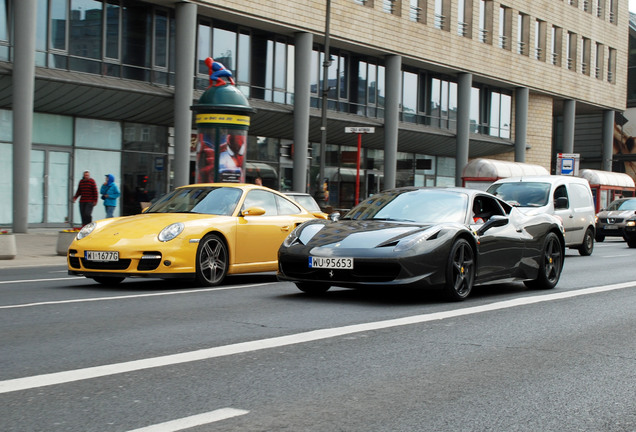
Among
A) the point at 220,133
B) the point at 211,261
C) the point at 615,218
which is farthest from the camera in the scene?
the point at 615,218

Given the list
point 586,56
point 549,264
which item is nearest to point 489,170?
point 586,56

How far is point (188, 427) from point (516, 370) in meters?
2.52

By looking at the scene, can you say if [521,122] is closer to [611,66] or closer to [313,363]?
[611,66]

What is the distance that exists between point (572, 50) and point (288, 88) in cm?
2485

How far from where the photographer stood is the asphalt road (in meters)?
4.46

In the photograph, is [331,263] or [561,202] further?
[561,202]

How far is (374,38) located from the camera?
36.8 meters

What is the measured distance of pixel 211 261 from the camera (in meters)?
11.4

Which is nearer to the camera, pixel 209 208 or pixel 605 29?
pixel 209 208

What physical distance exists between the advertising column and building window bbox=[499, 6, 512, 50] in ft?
91.7

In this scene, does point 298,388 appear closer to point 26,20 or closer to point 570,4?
point 26,20

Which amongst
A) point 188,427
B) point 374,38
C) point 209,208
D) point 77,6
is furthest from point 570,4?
point 188,427

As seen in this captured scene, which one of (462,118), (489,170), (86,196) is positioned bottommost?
(86,196)

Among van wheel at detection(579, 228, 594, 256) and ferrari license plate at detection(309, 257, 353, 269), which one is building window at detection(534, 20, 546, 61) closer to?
van wheel at detection(579, 228, 594, 256)
